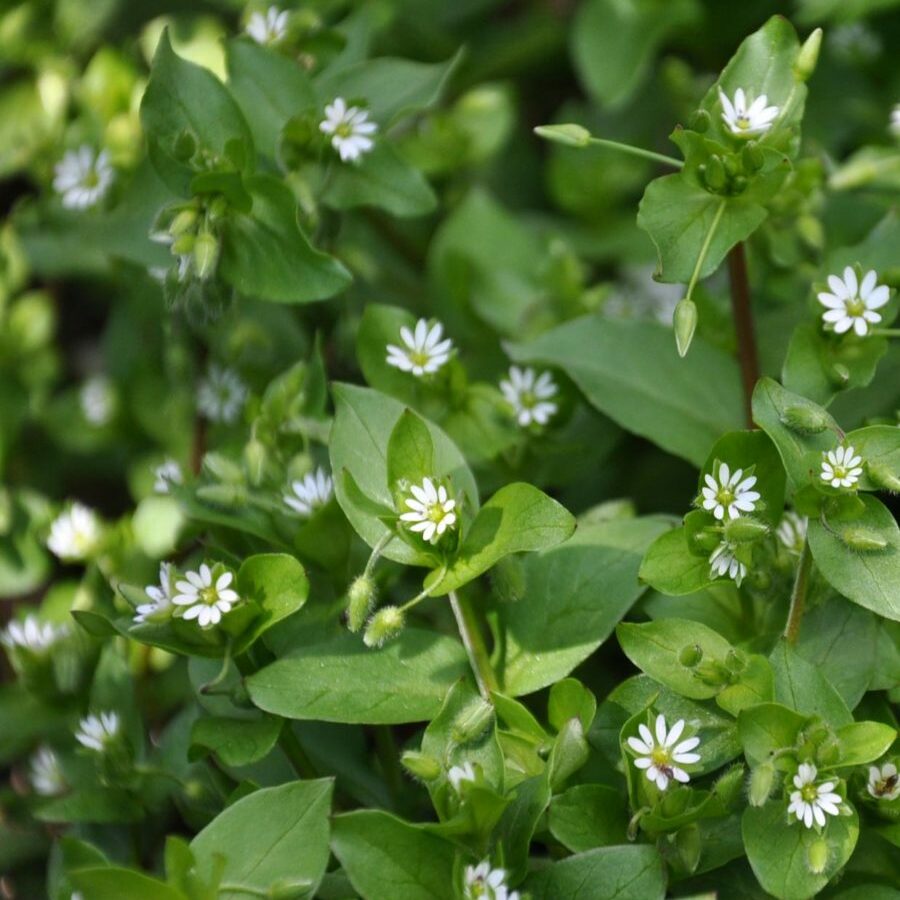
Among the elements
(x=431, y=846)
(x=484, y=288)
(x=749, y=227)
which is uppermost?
(x=749, y=227)

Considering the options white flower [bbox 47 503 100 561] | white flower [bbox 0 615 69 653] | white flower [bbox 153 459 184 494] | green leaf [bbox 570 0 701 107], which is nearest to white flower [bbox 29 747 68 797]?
white flower [bbox 0 615 69 653]

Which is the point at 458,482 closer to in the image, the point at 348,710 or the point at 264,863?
the point at 348,710

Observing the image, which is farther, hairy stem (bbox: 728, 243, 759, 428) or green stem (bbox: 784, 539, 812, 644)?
hairy stem (bbox: 728, 243, 759, 428)

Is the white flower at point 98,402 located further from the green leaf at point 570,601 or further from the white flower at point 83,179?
the green leaf at point 570,601

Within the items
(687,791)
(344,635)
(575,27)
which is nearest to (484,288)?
(575,27)

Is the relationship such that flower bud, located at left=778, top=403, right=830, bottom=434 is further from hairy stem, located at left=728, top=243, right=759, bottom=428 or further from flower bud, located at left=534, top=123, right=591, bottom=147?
flower bud, located at left=534, top=123, right=591, bottom=147

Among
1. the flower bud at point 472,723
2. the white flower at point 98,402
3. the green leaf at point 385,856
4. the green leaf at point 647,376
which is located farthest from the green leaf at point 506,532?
the white flower at point 98,402
